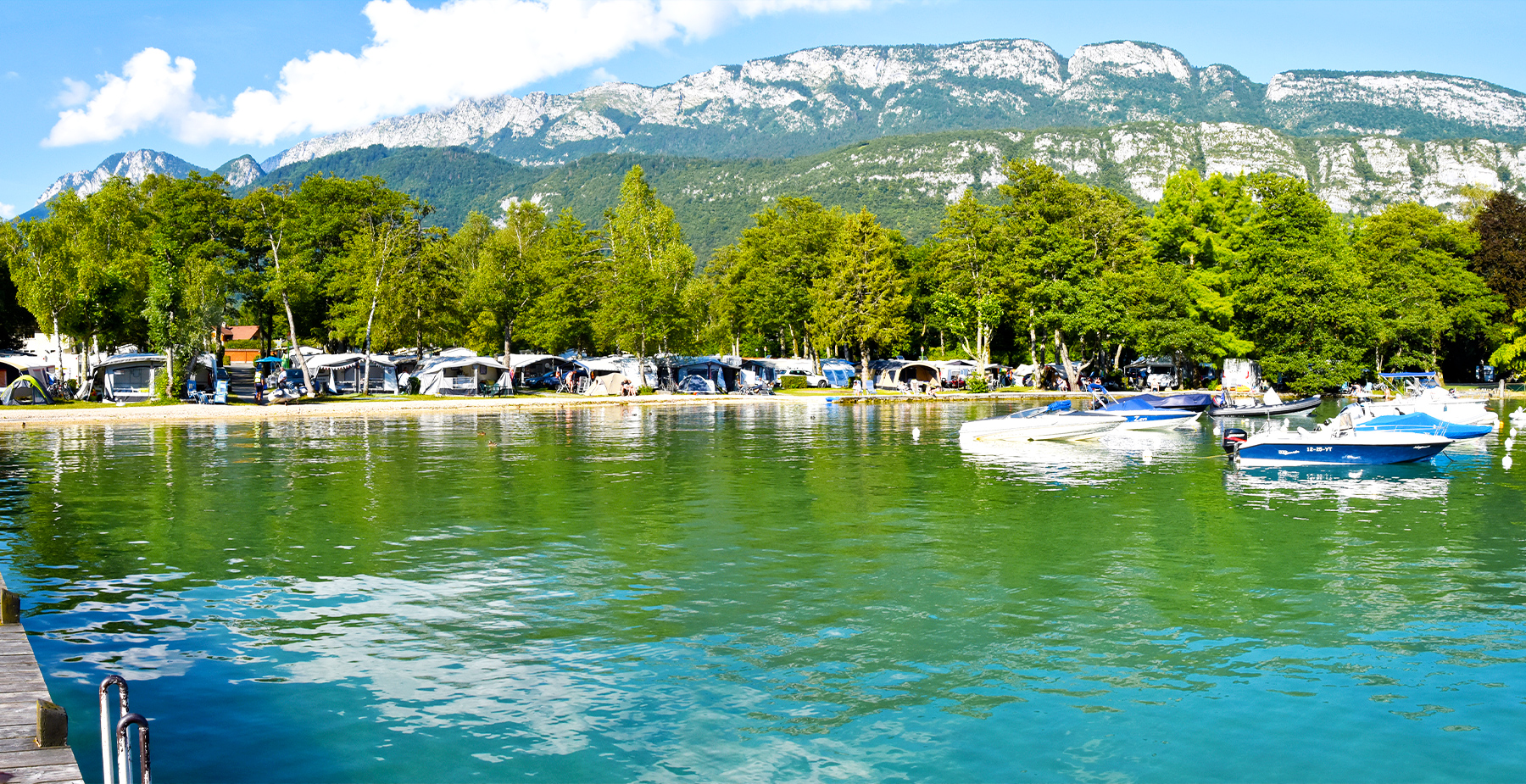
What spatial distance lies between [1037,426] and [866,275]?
144 ft

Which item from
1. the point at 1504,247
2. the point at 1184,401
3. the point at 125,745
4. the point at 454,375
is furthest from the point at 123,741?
the point at 1504,247

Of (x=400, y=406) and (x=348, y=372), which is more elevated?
(x=348, y=372)

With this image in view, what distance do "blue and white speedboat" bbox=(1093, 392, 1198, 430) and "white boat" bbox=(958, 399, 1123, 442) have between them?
3073mm

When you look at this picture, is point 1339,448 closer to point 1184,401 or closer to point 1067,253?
point 1184,401

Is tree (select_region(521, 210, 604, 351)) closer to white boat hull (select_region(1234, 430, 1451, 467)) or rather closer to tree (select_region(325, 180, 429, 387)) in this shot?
tree (select_region(325, 180, 429, 387))

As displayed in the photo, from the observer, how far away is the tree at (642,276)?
69875mm

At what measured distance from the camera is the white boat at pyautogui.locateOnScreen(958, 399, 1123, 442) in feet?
118

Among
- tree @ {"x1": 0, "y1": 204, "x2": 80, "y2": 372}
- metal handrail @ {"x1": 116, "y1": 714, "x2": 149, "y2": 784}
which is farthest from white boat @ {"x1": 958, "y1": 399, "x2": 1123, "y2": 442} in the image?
tree @ {"x1": 0, "y1": 204, "x2": 80, "y2": 372}

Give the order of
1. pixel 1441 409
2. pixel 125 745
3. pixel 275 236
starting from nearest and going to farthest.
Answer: pixel 125 745, pixel 1441 409, pixel 275 236

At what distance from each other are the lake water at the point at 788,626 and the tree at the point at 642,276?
45740 millimetres

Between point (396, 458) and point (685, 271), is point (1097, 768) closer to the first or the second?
point (396, 458)

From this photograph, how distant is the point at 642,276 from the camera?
69.9 metres

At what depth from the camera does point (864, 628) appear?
38.1 ft

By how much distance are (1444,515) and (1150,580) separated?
10244 millimetres
